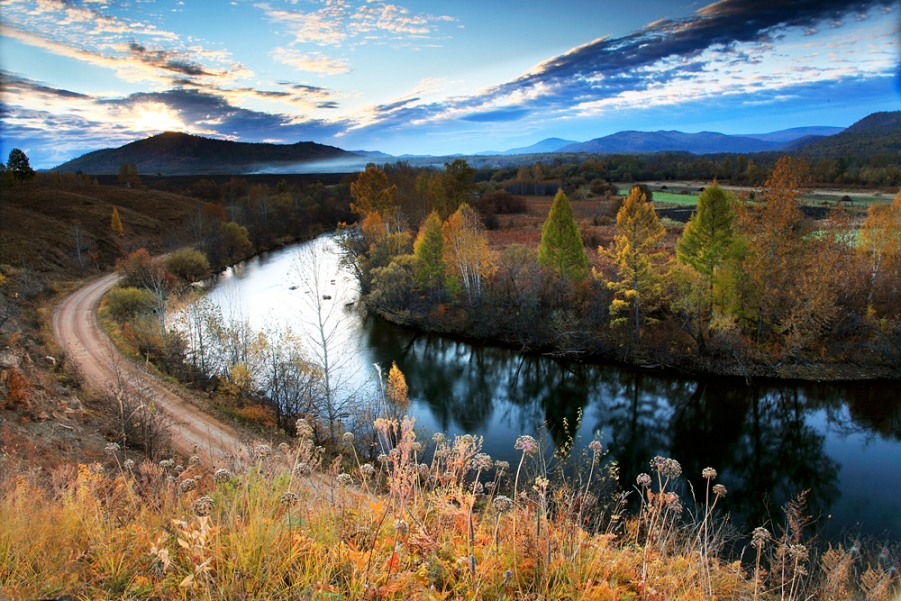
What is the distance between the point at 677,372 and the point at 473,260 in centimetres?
1191

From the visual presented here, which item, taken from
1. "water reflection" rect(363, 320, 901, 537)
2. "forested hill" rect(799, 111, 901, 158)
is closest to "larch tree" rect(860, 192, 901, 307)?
"forested hill" rect(799, 111, 901, 158)

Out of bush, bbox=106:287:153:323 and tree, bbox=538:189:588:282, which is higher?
tree, bbox=538:189:588:282

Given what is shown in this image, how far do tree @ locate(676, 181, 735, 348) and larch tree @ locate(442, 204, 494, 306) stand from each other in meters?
10.6

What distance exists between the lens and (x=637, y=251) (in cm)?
2111

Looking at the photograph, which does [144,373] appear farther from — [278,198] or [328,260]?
[278,198]

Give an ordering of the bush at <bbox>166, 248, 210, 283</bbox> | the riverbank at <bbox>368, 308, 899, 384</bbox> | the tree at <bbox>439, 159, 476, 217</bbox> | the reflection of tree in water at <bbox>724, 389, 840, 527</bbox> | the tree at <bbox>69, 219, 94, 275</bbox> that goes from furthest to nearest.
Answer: the tree at <bbox>439, 159, 476, 217</bbox> → the tree at <bbox>69, 219, 94, 275</bbox> → the bush at <bbox>166, 248, 210, 283</bbox> → the riverbank at <bbox>368, 308, 899, 384</bbox> → the reflection of tree in water at <bbox>724, 389, 840, 527</bbox>

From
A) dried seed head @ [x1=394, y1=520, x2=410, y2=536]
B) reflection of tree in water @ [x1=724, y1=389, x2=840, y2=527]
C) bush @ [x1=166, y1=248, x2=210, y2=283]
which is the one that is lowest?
reflection of tree in water @ [x1=724, y1=389, x2=840, y2=527]

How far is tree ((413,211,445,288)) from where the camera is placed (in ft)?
94.5

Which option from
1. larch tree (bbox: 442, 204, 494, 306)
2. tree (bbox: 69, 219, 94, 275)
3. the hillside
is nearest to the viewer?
larch tree (bbox: 442, 204, 494, 306)

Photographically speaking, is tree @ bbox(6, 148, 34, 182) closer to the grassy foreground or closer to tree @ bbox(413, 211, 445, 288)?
tree @ bbox(413, 211, 445, 288)

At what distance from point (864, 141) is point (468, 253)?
19.1 m

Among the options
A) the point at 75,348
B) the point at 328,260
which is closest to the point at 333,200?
the point at 328,260

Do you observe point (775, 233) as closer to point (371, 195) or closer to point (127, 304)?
point (371, 195)

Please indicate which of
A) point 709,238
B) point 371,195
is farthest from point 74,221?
point 709,238
